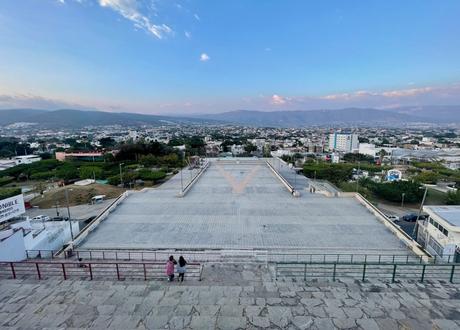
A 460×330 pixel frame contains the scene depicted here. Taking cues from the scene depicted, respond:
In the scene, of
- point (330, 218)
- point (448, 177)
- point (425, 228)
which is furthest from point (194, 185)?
point (448, 177)

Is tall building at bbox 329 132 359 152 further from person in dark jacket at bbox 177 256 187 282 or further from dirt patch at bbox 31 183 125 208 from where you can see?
person in dark jacket at bbox 177 256 187 282

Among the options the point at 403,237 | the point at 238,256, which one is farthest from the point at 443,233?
the point at 238,256

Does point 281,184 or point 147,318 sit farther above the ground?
point 147,318

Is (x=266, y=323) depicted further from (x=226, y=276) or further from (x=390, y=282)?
(x=390, y=282)

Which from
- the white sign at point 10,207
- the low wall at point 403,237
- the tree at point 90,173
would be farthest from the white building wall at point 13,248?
the tree at point 90,173

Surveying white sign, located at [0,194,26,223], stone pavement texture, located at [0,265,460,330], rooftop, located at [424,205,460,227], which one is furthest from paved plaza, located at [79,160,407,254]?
stone pavement texture, located at [0,265,460,330]

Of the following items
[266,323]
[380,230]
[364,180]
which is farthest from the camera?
[364,180]

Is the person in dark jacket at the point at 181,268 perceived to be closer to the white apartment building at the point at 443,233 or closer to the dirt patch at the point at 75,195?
the white apartment building at the point at 443,233
